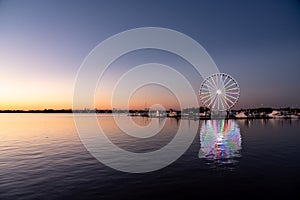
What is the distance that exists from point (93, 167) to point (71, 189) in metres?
8.06

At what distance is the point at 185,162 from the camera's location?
102ft

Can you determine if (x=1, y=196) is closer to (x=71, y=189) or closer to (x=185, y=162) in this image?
(x=71, y=189)

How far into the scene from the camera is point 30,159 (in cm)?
3284

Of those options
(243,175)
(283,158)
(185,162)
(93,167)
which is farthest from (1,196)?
(283,158)

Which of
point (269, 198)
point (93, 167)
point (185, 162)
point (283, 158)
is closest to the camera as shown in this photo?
point (269, 198)

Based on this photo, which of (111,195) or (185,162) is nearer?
(111,195)

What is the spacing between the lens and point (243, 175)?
24438 mm

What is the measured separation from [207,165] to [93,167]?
592 inches

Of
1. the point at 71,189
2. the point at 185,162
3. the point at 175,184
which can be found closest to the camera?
the point at 71,189

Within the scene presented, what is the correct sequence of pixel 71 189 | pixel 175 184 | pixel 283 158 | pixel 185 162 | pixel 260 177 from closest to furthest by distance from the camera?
pixel 71 189 < pixel 175 184 < pixel 260 177 < pixel 185 162 < pixel 283 158

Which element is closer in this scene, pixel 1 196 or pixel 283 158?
pixel 1 196

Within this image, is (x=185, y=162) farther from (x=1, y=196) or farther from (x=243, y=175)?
(x=1, y=196)

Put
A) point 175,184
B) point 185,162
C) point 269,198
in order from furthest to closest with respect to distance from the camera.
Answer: point 185,162
point 175,184
point 269,198

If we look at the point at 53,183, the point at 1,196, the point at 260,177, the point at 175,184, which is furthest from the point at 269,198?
the point at 1,196
